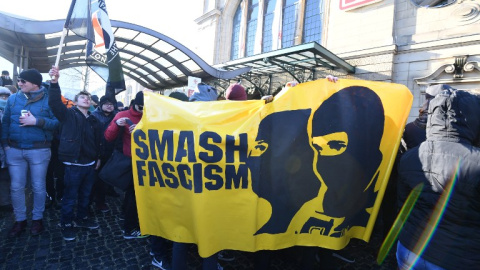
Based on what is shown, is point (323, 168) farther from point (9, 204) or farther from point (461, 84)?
point (461, 84)

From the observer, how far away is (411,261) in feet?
5.33

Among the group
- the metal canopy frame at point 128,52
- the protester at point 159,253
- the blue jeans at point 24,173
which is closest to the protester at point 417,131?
the protester at point 159,253

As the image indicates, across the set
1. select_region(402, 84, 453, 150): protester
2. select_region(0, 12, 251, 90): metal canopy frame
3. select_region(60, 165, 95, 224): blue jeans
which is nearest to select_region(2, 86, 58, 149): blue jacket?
select_region(60, 165, 95, 224): blue jeans

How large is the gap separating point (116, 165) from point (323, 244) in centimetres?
237

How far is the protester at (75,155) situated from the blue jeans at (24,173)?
27cm

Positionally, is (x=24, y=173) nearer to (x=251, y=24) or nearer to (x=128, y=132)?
(x=128, y=132)

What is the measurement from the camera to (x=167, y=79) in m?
15.5

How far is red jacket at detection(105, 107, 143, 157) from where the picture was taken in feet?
9.94

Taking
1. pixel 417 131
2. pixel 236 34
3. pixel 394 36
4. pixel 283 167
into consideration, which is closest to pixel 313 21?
pixel 394 36

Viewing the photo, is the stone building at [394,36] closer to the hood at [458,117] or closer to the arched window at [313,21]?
the arched window at [313,21]

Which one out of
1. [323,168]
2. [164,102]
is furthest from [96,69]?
[323,168]

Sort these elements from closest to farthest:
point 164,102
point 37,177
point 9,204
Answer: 1. point 164,102
2. point 37,177
3. point 9,204

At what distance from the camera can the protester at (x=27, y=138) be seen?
3.14 meters

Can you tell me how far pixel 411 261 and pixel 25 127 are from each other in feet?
13.3
